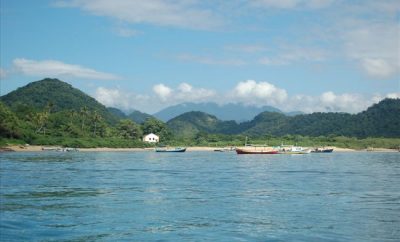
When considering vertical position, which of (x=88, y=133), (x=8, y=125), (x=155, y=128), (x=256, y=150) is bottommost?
(x=256, y=150)

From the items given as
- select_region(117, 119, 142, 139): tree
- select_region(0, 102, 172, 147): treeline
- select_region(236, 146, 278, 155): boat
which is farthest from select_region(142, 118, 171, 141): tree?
select_region(236, 146, 278, 155): boat

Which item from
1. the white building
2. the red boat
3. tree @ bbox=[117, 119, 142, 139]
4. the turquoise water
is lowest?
the turquoise water

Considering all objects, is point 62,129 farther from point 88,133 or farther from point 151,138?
point 151,138

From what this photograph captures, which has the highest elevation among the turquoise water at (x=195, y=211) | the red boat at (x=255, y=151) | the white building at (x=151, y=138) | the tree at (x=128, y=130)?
the tree at (x=128, y=130)

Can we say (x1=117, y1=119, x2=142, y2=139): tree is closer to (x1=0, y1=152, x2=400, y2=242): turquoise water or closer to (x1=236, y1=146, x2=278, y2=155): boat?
(x1=236, y1=146, x2=278, y2=155): boat

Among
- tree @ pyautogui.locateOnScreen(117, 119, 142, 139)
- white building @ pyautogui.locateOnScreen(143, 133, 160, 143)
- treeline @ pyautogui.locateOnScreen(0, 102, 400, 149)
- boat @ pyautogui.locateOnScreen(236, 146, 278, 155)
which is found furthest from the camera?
white building @ pyautogui.locateOnScreen(143, 133, 160, 143)

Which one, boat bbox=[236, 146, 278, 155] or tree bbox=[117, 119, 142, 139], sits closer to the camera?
boat bbox=[236, 146, 278, 155]

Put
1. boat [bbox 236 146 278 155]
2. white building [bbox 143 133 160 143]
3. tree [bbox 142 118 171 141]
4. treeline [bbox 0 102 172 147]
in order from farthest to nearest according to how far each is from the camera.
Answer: tree [bbox 142 118 171 141] → white building [bbox 143 133 160 143] → boat [bbox 236 146 278 155] → treeline [bbox 0 102 172 147]

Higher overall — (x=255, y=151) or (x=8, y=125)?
(x=8, y=125)

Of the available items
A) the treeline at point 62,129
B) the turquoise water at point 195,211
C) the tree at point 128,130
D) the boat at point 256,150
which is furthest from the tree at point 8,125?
the turquoise water at point 195,211

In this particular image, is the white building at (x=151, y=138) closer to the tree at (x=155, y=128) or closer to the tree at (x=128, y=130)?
the tree at (x=155, y=128)

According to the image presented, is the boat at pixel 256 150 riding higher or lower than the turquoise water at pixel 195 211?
higher

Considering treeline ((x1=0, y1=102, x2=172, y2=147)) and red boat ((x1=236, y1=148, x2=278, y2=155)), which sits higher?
treeline ((x1=0, y1=102, x2=172, y2=147))

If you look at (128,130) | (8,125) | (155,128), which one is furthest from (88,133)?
(155,128)
